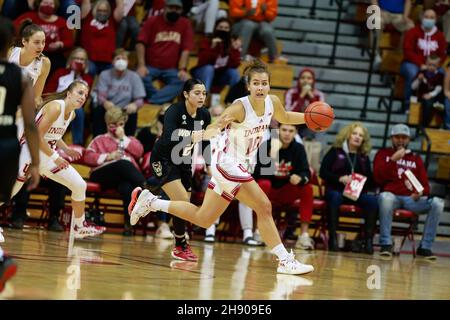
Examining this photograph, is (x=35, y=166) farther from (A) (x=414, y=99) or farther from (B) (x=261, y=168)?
(A) (x=414, y=99)

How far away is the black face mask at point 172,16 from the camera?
13477 mm

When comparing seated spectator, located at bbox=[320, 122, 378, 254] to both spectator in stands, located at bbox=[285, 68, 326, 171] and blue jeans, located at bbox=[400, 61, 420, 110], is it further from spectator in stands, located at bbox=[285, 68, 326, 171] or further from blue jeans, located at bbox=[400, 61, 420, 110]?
blue jeans, located at bbox=[400, 61, 420, 110]

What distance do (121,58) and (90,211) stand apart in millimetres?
2286

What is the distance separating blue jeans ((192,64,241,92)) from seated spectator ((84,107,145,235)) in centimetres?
191

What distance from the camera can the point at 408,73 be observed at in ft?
46.8

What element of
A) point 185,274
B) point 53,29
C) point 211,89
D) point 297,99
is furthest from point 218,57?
point 185,274

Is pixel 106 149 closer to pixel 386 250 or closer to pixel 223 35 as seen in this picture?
pixel 223 35

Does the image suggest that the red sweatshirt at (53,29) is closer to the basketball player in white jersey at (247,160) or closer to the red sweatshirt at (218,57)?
the red sweatshirt at (218,57)

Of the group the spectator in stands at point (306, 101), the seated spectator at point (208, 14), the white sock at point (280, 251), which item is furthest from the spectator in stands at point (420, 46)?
the white sock at point (280, 251)

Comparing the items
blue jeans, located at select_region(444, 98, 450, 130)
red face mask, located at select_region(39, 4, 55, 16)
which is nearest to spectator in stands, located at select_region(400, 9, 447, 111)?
blue jeans, located at select_region(444, 98, 450, 130)

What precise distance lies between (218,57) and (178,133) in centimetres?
477

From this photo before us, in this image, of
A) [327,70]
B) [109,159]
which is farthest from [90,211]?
[327,70]
